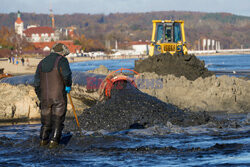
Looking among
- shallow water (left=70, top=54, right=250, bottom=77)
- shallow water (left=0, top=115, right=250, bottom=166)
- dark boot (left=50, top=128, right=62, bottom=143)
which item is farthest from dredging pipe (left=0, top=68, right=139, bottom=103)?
shallow water (left=70, top=54, right=250, bottom=77)

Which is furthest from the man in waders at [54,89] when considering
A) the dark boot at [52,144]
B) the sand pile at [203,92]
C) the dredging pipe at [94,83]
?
the sand pile at [203,92]

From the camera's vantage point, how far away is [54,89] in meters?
9.24

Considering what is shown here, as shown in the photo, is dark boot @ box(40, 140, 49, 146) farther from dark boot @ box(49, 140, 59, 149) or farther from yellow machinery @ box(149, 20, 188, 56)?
yellow machinery @ box(149, 20, 188, 56)

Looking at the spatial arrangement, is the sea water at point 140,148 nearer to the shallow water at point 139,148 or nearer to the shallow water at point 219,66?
the shallow water at point 139,148

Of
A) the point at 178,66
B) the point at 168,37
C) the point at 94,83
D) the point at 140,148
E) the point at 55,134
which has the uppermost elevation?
the point at 168,37

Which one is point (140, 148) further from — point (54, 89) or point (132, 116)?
point (132, 116)

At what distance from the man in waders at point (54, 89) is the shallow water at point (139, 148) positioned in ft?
1.55

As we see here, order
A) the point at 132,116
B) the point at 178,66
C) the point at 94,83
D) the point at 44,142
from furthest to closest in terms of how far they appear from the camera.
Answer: the point at 178,66
the point at 94,83
the point at 132,116
the point at 44,142

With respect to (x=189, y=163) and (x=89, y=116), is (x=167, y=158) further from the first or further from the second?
(x=89, y=116)

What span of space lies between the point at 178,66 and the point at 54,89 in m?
12.0

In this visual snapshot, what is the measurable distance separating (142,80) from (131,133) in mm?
8052

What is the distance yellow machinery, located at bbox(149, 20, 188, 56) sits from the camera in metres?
26.6

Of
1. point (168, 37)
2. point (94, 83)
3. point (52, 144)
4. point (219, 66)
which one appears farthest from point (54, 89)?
point (219, 66)

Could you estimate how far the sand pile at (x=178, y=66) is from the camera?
66.9 feet
